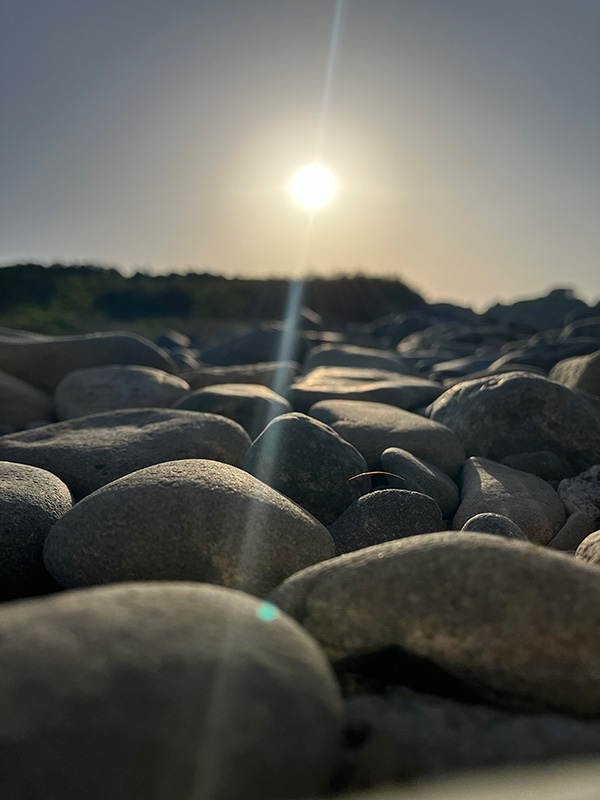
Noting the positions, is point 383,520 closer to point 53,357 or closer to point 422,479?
point 422,479

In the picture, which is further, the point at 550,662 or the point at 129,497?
the point at 129,497

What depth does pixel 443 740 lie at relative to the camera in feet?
4.32

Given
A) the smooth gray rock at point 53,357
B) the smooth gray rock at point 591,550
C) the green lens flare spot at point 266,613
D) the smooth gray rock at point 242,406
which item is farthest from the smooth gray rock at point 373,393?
the green lens flare spot at point 266,613

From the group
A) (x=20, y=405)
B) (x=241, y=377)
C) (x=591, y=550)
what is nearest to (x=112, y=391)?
(x=20, y=405)

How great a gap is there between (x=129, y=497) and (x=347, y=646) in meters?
0.96

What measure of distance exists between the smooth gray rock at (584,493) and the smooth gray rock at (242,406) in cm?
193

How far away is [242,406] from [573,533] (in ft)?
7.44

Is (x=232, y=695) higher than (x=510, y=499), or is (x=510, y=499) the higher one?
(x=232, y=695)

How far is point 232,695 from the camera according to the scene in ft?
3.77

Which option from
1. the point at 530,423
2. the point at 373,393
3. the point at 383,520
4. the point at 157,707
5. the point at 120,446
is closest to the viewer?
the point at 157,707

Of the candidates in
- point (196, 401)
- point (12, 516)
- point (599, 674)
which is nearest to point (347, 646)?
point (599, 674)

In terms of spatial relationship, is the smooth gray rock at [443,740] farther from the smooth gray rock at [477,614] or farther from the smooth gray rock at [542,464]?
the smooth gray rock at [542,464]

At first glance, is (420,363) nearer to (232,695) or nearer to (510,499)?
(510,499)

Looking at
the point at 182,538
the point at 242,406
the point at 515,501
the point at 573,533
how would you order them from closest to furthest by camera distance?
the point at 182,538
the point at 573,533
the point at 515,501
the point at 242,406
